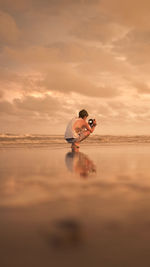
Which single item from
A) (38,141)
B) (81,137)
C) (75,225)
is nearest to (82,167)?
(75,225)

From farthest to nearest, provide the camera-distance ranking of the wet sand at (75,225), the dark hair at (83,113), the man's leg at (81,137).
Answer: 1. the dark hair at (83,113)
2. the man's leg at (81,137)
3. the wet sand at (75,225)

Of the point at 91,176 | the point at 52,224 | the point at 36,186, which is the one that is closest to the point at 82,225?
the point at 52,224

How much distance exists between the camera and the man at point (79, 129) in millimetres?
8070

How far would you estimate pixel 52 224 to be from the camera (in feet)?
4.66

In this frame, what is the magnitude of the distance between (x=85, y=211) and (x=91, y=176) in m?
1.48

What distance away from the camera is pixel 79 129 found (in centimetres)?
834

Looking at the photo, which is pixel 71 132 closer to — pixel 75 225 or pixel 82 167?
pixel 82 167

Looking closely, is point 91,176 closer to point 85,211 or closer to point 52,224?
point 85,211

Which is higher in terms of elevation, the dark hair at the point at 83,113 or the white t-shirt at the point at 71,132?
the dark hair at the point at 83,113

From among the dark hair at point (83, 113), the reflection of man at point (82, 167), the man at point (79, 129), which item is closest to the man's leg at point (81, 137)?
the man at point (79, 129)

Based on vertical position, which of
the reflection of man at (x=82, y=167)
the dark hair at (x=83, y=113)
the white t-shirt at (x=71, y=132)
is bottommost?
the reflection of man at (x=82, y=167)

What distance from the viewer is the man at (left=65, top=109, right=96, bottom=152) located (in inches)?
318

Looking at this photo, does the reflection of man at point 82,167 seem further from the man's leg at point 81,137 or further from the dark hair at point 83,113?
the dark hair at point 83,113

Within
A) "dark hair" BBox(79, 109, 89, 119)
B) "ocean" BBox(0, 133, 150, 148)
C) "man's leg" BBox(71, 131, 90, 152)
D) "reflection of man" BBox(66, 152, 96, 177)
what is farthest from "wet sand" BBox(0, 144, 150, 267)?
"ocean" BBox(0, 133, 150, 148)
